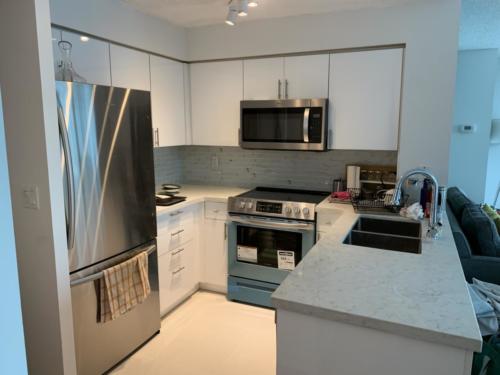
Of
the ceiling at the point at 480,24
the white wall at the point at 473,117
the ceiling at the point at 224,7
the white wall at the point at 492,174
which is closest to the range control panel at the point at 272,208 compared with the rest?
the ceiling at the point at 224,7

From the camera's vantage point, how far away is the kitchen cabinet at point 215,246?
3264 mm

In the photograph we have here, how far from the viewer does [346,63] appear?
2945mm

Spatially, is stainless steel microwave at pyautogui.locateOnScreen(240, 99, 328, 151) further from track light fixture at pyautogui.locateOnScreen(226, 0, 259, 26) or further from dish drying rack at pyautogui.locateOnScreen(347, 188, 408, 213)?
track light fixture at pyautogui.locateOnScreen(226, 0, 259, 26)

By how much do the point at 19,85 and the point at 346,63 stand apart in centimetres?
221

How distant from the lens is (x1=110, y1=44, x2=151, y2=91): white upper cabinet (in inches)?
105

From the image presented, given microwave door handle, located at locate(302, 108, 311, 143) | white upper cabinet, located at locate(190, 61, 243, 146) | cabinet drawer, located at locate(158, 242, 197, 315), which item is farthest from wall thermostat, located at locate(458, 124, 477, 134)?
cabinet drawer, located at locate(158, 242, 197, 315)

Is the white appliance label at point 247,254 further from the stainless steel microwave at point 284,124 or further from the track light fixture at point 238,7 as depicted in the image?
the track light fixture at point 238,7

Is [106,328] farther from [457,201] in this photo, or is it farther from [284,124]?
[457,201]

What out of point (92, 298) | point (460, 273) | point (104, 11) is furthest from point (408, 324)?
point (104, 11)

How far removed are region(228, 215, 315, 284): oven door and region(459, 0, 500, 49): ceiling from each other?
212 centimetres

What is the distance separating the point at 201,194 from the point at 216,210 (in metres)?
0.23

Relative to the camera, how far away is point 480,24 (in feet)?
11.4

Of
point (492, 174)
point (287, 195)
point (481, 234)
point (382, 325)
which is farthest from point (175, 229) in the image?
point (492, 174)

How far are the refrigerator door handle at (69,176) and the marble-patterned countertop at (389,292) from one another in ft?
3.88
